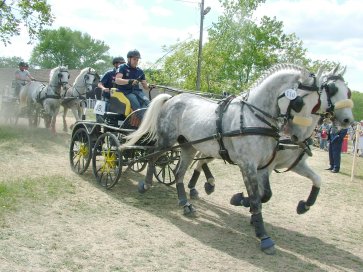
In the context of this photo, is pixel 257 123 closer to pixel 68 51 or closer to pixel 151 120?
pixel 151 120

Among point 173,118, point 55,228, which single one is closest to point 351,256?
point 173,118

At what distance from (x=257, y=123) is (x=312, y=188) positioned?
1262 mm

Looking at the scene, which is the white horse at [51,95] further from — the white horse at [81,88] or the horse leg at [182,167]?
the horse leg at [182,167]

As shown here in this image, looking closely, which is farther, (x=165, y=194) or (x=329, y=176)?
(x=329, y=176)

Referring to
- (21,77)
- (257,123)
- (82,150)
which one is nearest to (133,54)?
(82,150)

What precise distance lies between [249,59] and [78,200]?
24773 millimetres

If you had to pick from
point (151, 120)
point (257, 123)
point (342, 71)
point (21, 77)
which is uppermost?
point (21, 77)

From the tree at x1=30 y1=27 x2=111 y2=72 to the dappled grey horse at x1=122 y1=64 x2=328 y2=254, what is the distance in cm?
6089

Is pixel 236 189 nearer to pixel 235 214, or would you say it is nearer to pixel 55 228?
pixel 235 214

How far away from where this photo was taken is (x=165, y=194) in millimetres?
7473

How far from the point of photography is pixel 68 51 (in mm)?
64625

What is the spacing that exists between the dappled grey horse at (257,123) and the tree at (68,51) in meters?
60.9

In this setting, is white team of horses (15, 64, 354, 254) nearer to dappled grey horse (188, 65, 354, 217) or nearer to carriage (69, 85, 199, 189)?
dappled grey horse (188, 65, 354, 217)

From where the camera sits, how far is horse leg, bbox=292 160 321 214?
5.66 metres
